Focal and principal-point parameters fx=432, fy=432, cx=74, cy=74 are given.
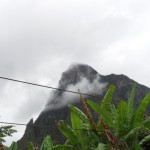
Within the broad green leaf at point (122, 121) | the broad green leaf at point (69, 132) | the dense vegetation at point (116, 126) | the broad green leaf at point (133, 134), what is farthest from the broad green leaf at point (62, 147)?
the broad green leaf at point (133, 134)

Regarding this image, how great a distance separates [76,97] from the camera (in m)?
84.4

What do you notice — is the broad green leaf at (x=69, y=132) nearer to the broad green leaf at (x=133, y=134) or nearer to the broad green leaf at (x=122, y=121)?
the broad green leaf at (x=122, y=121)

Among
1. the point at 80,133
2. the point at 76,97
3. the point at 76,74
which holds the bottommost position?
the point at 80,133

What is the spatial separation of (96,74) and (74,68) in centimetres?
881

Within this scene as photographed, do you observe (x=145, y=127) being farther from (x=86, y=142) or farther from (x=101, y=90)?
(x=101, y=90)

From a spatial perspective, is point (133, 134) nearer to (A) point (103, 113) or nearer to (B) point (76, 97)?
(A) point (103, 113)

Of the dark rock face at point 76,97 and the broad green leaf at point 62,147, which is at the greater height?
the dark rock face at point 76,97

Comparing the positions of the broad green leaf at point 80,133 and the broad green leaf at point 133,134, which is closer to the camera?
the broad green leaf at point 133,134

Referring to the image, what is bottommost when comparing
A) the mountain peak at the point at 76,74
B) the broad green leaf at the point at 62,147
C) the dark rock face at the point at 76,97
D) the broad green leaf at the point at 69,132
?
the broad green leaf at the point at 62,147

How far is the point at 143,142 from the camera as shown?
1158cm

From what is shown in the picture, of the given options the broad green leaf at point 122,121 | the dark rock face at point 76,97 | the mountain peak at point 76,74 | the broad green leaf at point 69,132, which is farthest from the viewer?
the mountain peak at point 76,74

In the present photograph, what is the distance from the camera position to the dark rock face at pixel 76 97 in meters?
69.8

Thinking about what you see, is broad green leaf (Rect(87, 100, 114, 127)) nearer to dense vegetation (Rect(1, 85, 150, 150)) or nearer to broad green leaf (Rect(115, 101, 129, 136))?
dense vegetation (Rect(1, 85, 150, 150))

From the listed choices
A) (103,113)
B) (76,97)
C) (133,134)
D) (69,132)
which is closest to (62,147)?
(69,132)
